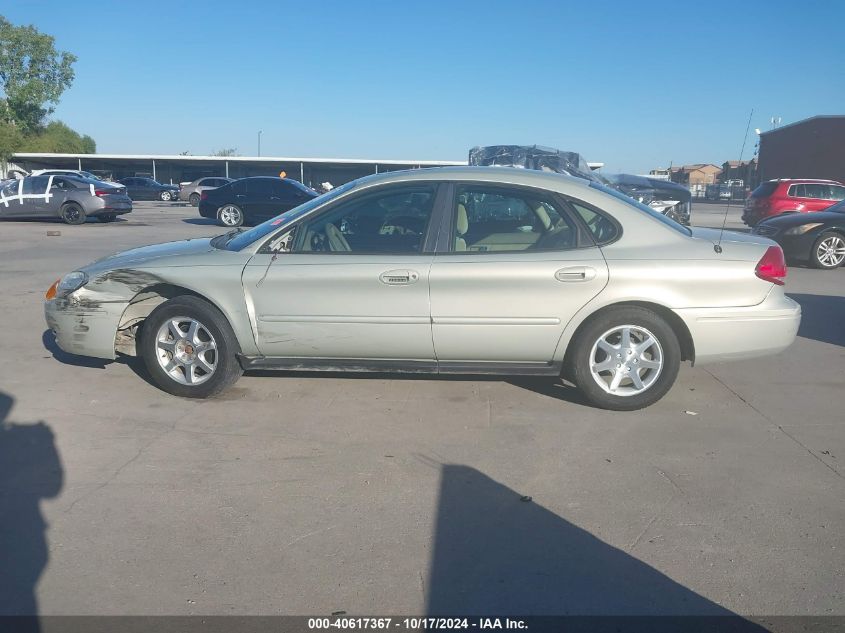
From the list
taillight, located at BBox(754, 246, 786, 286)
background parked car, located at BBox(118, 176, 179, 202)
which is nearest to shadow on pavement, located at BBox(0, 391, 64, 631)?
taillight, located at BBox(754, 246, 786, 286)

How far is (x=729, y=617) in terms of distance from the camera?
2.92 m

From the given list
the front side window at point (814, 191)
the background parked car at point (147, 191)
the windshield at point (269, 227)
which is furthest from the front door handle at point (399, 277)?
the background parked car at point (147, 191)

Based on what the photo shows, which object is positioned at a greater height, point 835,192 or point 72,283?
point 835,192

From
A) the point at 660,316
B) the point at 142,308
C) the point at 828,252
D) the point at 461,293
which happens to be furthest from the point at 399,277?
the point at 828,252

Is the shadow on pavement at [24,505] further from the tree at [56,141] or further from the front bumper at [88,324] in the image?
the tree at [56,141]

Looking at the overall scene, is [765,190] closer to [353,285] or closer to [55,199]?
[353,285]

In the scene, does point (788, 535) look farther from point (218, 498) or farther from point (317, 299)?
point (317, 299)

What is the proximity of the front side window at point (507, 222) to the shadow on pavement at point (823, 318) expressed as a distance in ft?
12.9

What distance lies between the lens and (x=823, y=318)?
873 cm

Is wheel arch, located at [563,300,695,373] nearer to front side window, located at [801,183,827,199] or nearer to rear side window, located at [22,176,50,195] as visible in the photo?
front side window, located at [801,183,827,199]

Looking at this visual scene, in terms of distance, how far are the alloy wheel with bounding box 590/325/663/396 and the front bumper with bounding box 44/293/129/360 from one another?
343cm

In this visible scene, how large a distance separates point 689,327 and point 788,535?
184 cm

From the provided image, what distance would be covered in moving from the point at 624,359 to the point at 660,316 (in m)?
0.40

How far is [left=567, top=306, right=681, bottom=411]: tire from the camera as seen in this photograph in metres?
5.09
